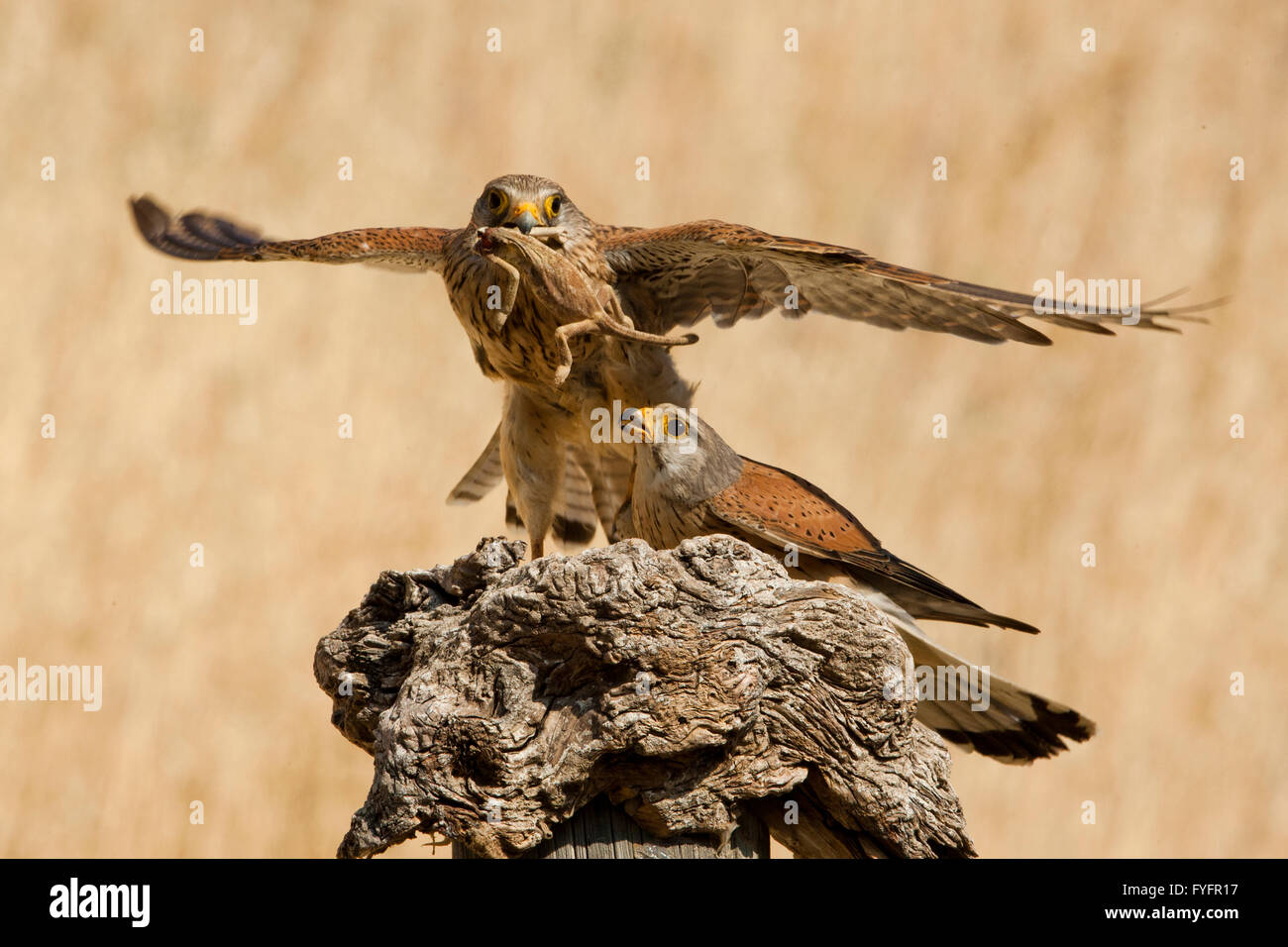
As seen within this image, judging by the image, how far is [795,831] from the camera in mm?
3184

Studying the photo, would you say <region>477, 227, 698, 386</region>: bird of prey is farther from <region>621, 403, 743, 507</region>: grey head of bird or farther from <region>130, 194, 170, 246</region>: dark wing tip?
<region>130, 194, 170, 246</region>: dark wing tip

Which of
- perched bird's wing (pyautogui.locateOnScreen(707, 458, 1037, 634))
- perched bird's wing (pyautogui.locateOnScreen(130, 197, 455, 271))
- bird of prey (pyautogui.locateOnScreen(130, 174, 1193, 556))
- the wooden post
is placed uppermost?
perched bird's wing (pyautogui.locateOnScreen(130, 197, 455, 271))

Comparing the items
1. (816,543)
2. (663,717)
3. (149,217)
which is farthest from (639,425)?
(149,217)

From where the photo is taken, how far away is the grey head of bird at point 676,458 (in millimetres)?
4418

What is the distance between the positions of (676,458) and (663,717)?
1.66 metres

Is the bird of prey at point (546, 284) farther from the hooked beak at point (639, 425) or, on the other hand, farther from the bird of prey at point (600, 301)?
the hooked beak at point (639, 425)

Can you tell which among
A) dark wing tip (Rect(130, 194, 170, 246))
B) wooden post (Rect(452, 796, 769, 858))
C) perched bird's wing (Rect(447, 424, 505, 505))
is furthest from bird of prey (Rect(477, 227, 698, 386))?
dark wing tip (Rect(130, 194, 170, 246))

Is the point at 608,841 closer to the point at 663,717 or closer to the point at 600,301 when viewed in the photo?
the point at 663,717

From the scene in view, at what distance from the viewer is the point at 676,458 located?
443 centimetres

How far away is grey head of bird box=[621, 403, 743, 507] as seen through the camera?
4.42 m

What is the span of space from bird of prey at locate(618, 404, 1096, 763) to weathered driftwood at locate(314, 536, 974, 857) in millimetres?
1126

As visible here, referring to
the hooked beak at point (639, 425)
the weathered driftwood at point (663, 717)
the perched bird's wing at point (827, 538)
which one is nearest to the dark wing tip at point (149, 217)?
the hooked beak at point (639, 425)
